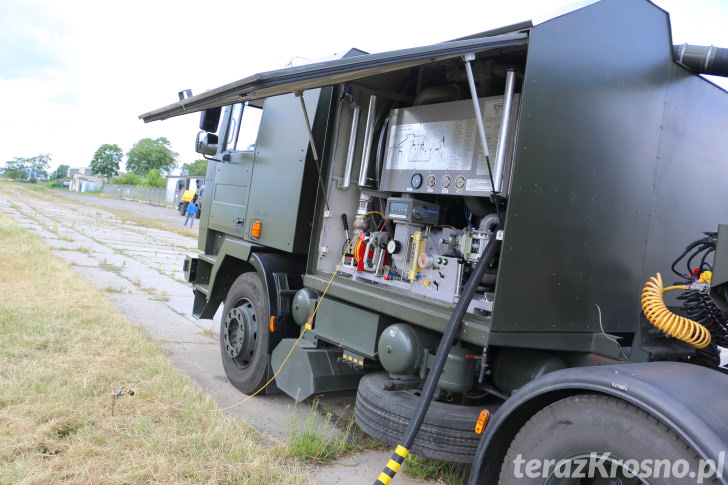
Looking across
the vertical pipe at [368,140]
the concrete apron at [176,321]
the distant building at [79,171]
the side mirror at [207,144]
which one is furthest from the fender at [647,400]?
the distant building at [79,171]

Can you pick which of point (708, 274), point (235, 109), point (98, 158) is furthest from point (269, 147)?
point (98, 158)

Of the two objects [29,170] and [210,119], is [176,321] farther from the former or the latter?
[29,170]

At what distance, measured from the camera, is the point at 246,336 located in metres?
4.52

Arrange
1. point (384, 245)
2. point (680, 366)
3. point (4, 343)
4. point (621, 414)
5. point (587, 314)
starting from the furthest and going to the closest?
point (4, 343)
point (384, 245)
point (587, 314)
point (680, 366)
point (621, 414)

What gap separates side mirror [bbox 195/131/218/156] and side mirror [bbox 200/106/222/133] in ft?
0.30

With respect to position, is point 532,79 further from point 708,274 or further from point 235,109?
point 235,109

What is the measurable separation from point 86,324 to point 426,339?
418 cm

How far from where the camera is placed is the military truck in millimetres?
2121

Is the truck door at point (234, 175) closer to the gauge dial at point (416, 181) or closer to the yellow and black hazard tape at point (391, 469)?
the gauge dial at point (416, 181)

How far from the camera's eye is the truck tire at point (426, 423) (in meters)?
2.78

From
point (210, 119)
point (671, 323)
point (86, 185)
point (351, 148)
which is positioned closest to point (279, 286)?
point (351, 148)

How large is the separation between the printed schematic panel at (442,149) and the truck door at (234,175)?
1796mm

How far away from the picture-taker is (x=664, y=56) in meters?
3.08

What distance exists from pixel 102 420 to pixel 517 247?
2872 millimetres
